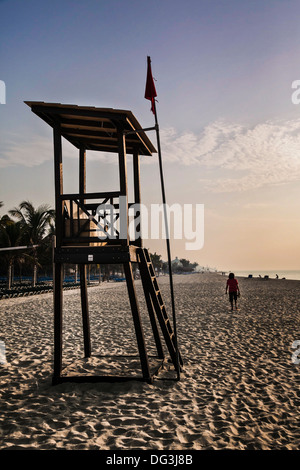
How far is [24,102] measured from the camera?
6.19 m

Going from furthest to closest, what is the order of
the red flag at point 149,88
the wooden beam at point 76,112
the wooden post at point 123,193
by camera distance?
the red flag at point 149,88 < the wooden post at point 123,193 < the wooden beam at point 76,112

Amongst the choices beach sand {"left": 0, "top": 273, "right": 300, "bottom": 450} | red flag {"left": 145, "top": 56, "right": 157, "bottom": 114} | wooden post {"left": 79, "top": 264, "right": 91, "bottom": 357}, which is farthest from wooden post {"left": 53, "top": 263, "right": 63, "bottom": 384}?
red flag {"left": 145, "top": 56, "right": 157, "bottom": 114}

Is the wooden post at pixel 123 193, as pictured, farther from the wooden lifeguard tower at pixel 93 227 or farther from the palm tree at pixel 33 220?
the palm tree at pixel 33 220

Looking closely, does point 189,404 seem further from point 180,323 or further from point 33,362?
point 180,323

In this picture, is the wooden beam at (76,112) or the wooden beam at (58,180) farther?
the wooden beam at (58,180)

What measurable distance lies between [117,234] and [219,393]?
3.42 m

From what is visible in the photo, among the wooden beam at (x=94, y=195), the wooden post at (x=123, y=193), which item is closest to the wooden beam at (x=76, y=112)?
the wooden post at (x=123, y=193)

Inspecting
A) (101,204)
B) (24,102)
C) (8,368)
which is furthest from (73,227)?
(8,368)

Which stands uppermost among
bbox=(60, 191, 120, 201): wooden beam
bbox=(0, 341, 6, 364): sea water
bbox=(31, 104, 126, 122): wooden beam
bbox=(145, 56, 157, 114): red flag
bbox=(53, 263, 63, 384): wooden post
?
bbox=(145, 56, 157, 114): red flag

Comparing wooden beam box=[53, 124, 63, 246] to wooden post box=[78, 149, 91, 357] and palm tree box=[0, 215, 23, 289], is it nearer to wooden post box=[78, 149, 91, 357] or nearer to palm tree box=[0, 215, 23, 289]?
wooden post box=[78, 149, 91, 357]

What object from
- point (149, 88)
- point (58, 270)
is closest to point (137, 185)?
point (149, 88)

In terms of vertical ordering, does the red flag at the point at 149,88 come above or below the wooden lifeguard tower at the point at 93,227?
above

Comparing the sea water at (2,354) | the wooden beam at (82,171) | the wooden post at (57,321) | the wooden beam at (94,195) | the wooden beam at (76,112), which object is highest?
the wooden beam at (76,112)
